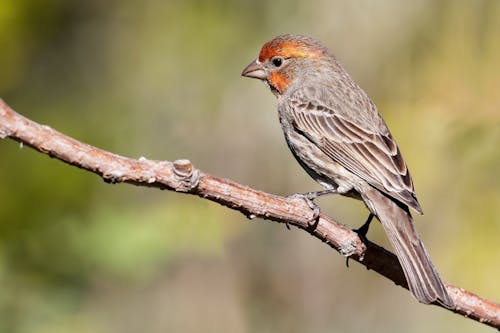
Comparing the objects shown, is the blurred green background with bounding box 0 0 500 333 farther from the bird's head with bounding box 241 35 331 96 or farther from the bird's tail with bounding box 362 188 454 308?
the bird's tail with bounding box 362 188 454 308

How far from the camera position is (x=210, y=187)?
12.1 ft

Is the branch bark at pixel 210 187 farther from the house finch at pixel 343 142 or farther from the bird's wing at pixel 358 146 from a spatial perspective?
the bird's wing at pixel 358 146

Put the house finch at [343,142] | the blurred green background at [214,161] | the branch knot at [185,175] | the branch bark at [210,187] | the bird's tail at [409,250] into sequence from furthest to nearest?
1. the blurred green background at [214,161]
2. the house finch at [343,142]
3. the bird's tail at [409,250]
4. the branch knot at [185,175]
5. the branch bark at [210,187]

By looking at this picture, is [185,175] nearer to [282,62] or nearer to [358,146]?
[358,146]

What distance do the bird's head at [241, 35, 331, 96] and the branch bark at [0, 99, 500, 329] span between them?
1825mm

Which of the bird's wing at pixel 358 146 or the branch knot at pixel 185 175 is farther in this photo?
the bird's wing at pixel 358 146

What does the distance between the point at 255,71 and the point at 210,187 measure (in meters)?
2.55

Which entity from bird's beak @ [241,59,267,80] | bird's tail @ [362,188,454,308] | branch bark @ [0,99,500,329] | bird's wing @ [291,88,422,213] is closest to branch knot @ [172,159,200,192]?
branch bark @ [0,99,500,329]

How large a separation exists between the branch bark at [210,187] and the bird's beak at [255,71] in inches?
75.2

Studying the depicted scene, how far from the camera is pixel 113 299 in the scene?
313 inches

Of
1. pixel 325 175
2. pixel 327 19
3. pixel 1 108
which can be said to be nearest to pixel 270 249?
pixel 327 19

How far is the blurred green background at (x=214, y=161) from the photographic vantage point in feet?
19.4

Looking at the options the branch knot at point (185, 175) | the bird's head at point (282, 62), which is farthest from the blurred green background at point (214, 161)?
the branch knot at point (185, 175)

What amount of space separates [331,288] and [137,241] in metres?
2.34
